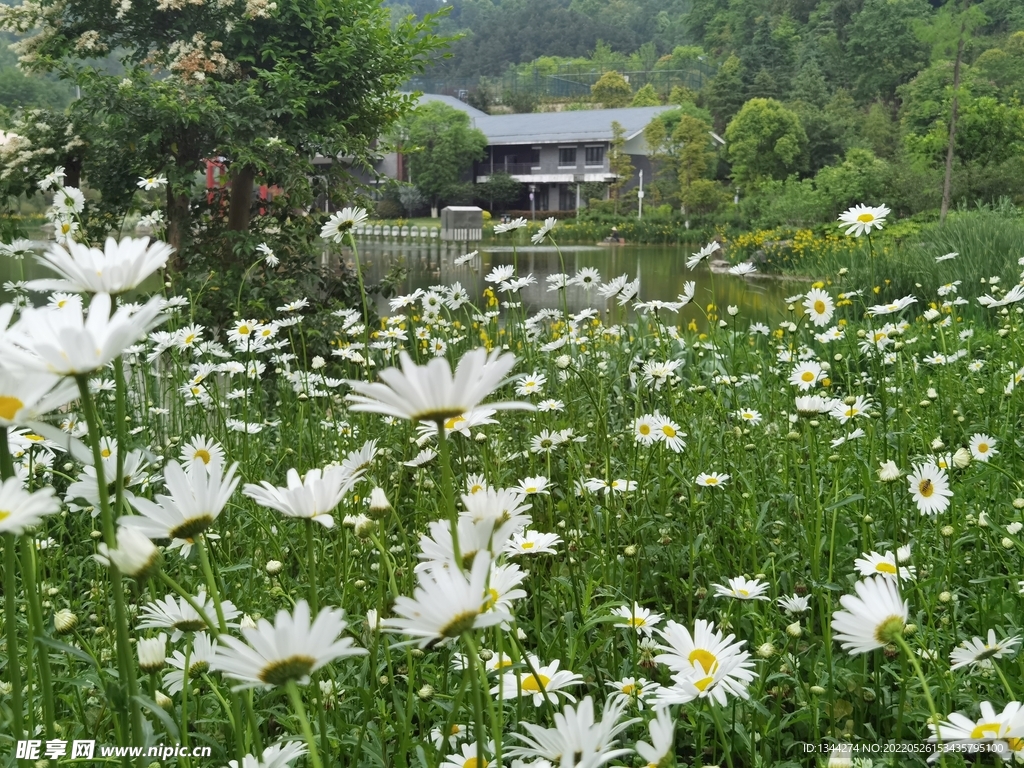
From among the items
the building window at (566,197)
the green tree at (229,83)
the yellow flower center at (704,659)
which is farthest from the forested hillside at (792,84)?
the yellow flower center at (704,659)

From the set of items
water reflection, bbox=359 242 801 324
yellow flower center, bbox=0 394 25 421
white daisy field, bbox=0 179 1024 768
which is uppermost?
yellow flower center, bbox=0 394 25 421

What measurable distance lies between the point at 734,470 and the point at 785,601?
46cm

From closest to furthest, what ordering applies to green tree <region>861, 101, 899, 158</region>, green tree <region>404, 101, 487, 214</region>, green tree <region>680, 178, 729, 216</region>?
green tree <region>680, 178, 729, 216</region>
green tree <region>861, 101, 899, 158</region>
green tree <region>404, 101, 487, 214</region>

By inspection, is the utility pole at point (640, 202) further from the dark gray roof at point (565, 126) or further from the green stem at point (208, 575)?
the green stem at point (208, 575)

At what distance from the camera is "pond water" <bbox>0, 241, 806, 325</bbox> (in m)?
5.16

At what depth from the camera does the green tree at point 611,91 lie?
3562 centimetres

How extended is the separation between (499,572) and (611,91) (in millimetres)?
37650

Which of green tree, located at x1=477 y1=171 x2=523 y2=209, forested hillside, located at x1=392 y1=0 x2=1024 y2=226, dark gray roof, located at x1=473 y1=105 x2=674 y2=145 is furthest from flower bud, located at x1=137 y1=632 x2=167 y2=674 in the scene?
dark gray roof, located at x1=473 y1=105 x2=674 y2=145

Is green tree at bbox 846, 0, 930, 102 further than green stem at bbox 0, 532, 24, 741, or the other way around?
green tree at bbox 846, 0, 930, 102

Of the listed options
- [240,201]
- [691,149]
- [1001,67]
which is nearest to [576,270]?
[240,201]

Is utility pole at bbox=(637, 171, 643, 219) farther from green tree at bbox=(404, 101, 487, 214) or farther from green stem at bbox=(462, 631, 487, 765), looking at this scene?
green stem at bbox=(462, 631, 487, 765)

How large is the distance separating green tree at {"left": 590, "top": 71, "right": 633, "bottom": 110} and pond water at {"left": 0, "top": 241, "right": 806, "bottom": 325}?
20.1m

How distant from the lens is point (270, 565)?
0.88 meters

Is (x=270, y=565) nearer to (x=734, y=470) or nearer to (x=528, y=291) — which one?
(x=734, y=470)
